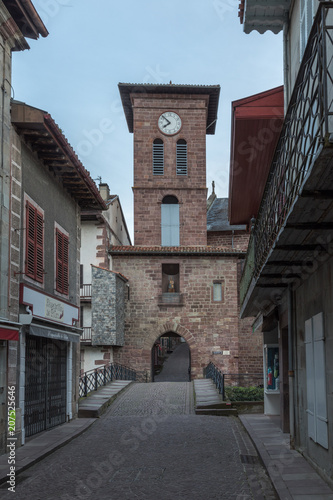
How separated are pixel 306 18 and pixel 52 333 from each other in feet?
27.0

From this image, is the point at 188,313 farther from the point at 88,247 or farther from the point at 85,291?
the point at 88,247

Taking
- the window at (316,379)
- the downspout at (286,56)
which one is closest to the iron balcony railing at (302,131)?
the window at (316,379)

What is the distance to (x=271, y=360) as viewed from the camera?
16125 millimetres

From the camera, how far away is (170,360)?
48.2 meters

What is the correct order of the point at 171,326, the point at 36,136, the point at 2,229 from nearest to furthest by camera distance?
the point at 2,229 < the point at 36,136 < the point at 171,326

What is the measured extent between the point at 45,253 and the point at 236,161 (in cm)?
477

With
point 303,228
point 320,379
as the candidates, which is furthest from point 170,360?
point 303,228

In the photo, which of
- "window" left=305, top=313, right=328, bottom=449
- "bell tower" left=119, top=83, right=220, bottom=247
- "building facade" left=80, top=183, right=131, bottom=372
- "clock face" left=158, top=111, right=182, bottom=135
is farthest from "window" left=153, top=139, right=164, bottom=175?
"window" left=305, top=313, right=328, bottom=449

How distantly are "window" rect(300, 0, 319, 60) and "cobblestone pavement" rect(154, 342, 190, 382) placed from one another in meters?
29.8

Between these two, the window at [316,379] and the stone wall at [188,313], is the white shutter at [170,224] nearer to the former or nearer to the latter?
the stone wall at [188,313]

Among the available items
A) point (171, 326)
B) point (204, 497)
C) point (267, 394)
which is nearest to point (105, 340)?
point (171, 326)

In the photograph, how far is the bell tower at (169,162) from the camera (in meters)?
35.2

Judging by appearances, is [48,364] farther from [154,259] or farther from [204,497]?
[154,259]

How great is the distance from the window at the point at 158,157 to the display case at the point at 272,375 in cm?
2091
